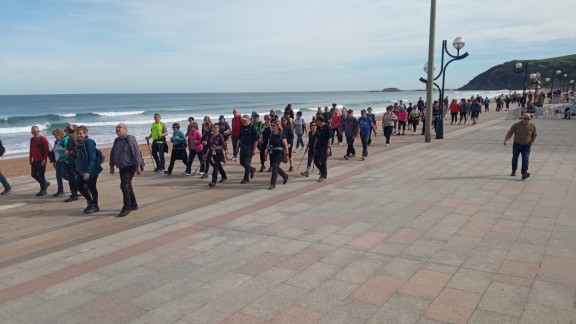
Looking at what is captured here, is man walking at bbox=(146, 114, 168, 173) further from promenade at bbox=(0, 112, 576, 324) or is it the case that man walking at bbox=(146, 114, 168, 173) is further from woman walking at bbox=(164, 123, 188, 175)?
promenade at bbox=(0, 112, 576, 324)

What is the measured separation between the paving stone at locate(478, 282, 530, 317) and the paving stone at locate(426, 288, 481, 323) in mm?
101

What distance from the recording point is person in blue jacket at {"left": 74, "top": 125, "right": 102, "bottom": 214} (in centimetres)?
745

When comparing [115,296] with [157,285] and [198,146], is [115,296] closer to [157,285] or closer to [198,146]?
[157,285]

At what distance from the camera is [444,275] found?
4.57m

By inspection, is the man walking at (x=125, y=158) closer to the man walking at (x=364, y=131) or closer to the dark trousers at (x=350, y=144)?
the dark trousers at (x=350, y=144)

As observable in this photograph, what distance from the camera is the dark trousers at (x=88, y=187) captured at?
7.57m

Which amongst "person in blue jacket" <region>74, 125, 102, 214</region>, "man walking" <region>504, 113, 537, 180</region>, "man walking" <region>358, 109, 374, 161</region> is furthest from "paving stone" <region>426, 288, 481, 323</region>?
"man walking" <region>358, 109, 374, 161</region>

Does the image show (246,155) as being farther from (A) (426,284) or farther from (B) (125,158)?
(A) (426,284)

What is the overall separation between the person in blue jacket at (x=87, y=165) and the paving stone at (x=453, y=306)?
600 centimetres

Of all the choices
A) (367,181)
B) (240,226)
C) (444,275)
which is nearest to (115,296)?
(240,226)

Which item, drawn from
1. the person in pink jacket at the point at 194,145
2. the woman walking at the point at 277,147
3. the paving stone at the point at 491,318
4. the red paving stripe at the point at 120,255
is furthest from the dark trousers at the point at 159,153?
the paving stone at the point at 491,318

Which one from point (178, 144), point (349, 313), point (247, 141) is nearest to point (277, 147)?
point (247, 141)

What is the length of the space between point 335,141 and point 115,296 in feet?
49.9

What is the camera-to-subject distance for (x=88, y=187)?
774cm
